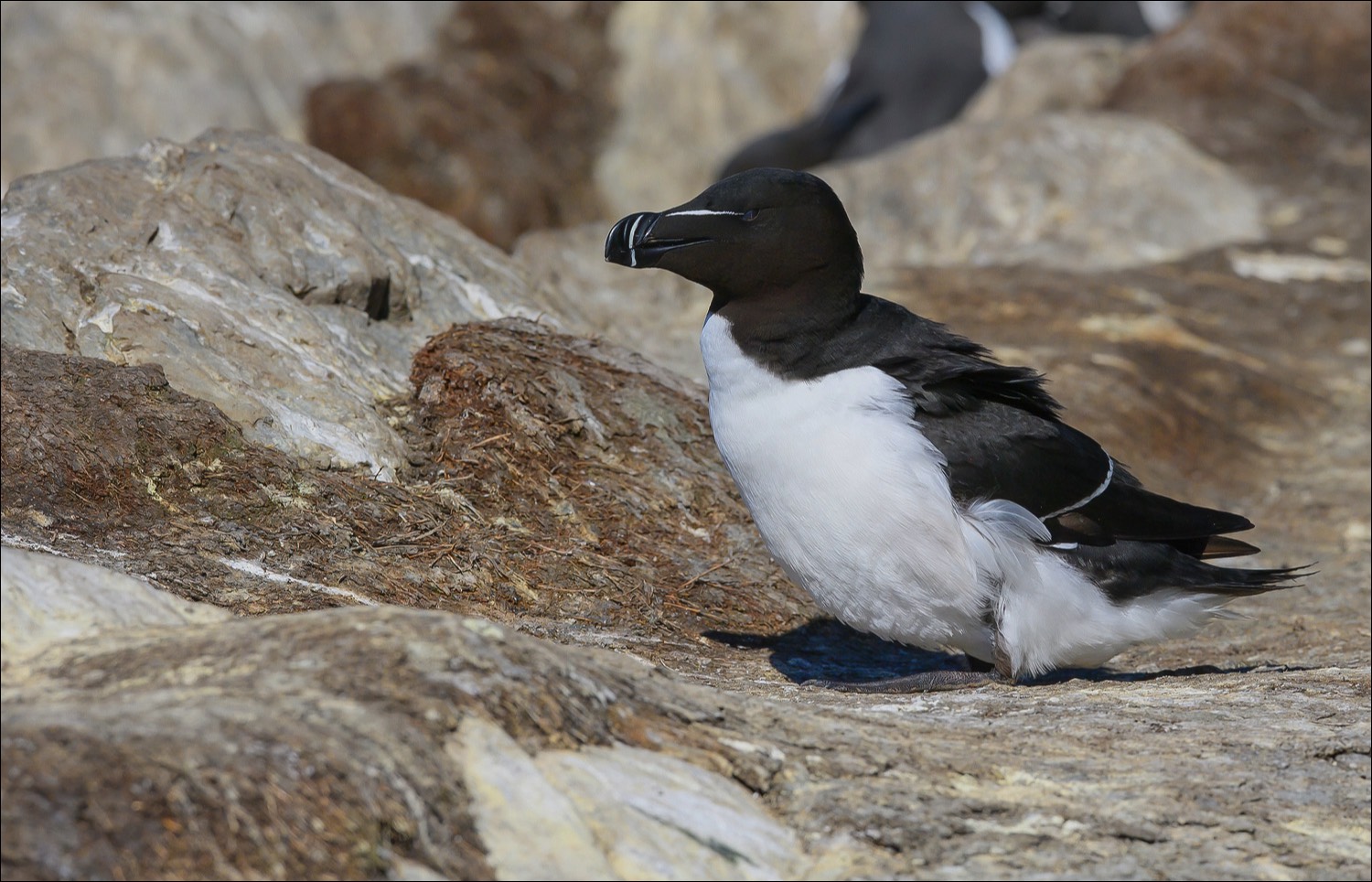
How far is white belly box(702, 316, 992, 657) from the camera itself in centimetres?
529

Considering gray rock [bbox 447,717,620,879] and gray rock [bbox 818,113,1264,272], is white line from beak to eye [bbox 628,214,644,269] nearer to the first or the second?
gray rock [bbox 447,717,620,879]

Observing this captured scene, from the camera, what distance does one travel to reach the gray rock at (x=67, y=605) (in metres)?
3.64

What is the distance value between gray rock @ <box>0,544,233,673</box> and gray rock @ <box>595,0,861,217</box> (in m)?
15.7

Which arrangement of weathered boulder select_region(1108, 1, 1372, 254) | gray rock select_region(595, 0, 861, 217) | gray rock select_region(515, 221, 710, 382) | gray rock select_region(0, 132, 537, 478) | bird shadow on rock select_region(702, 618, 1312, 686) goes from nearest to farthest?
Answer: bird shadow on rock select_region(702, 618, 1312, 686) < gray rock select_region(0, 132, 537, 478) < gray rock select_region(515, 221, 710, 382) < weathered boulder select_region(1108, 1, 1372, 254) < gray rock select_region(595, 0, 861, 217)

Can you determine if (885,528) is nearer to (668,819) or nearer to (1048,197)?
(668,819)

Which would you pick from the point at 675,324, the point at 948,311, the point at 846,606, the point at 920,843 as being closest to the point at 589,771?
the point at 920,843

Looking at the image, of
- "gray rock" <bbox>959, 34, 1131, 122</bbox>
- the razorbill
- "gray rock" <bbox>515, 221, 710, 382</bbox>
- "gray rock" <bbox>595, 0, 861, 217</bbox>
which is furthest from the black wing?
"gray rock" <bbox>595, 0, 861, 217</bbox>

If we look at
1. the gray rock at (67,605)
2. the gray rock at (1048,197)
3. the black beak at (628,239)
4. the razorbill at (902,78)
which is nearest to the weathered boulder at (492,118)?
the razorbill at (902,78)

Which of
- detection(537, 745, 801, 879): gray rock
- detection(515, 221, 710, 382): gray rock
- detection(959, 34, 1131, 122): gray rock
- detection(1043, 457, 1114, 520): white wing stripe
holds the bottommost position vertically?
detection(537, 745, 801, 879): gray rock

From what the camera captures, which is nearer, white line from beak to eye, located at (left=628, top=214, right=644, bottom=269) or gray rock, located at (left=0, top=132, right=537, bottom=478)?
white line from beak to eye, located at (left=628, top=214, right=644, bottom=269)

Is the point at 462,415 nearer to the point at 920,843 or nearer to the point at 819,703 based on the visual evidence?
the point at 819,703

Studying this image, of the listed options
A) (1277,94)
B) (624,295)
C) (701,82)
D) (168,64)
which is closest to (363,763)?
(624,295)

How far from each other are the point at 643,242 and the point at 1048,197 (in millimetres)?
9703

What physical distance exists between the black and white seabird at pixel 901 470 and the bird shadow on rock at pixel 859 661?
42 centimetres
